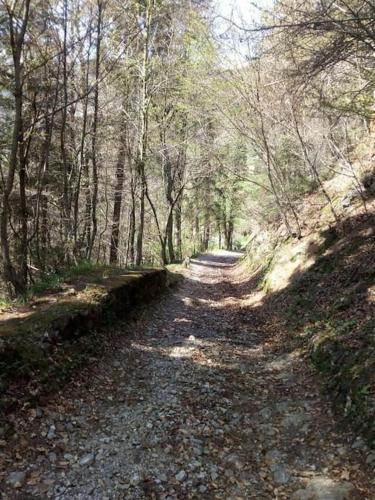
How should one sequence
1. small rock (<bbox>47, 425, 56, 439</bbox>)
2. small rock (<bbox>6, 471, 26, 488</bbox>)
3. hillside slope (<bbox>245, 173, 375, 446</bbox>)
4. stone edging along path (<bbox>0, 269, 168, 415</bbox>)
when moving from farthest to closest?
hillside slope (<bbox>245, 173, 375, 446</bbox>), stone edging along path (<bbox>0, 269, 168, 415</bbox>), small rock (<bbox>47, 425, 56, 439</bbox>), small rock (<bbox>6, 471, 26, 488</bbox>)

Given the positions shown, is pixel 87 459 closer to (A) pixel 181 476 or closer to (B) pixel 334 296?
(A) pixel 181 476

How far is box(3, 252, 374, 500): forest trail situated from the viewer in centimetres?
377

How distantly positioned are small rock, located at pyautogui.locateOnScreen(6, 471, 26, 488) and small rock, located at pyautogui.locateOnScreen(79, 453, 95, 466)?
0.57m

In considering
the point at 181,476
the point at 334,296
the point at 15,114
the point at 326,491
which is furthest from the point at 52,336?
the point at 334,296

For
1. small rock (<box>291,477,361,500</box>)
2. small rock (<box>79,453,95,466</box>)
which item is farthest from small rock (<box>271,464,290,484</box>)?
small rock (<box>79,453,95,466</box>)

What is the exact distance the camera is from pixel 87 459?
404 centimetres

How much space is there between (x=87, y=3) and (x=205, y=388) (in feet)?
34.3

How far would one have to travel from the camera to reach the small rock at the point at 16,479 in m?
3.51

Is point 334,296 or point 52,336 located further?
point 334,296

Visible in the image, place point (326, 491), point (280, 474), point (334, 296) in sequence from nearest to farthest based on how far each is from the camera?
point (326, 491), point (280, 474), point (334, 296)

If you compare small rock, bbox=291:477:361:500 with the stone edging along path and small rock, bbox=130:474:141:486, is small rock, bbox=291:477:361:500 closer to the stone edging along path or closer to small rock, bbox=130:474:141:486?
small rock, bbox=130:474:141:486

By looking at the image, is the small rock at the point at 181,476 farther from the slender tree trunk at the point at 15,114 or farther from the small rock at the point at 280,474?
the slender tree trunk at the point at 15,114

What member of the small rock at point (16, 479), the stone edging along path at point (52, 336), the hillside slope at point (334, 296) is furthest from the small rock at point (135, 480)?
the hillside slope at point (334, 296)

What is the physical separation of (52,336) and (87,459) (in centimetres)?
207
